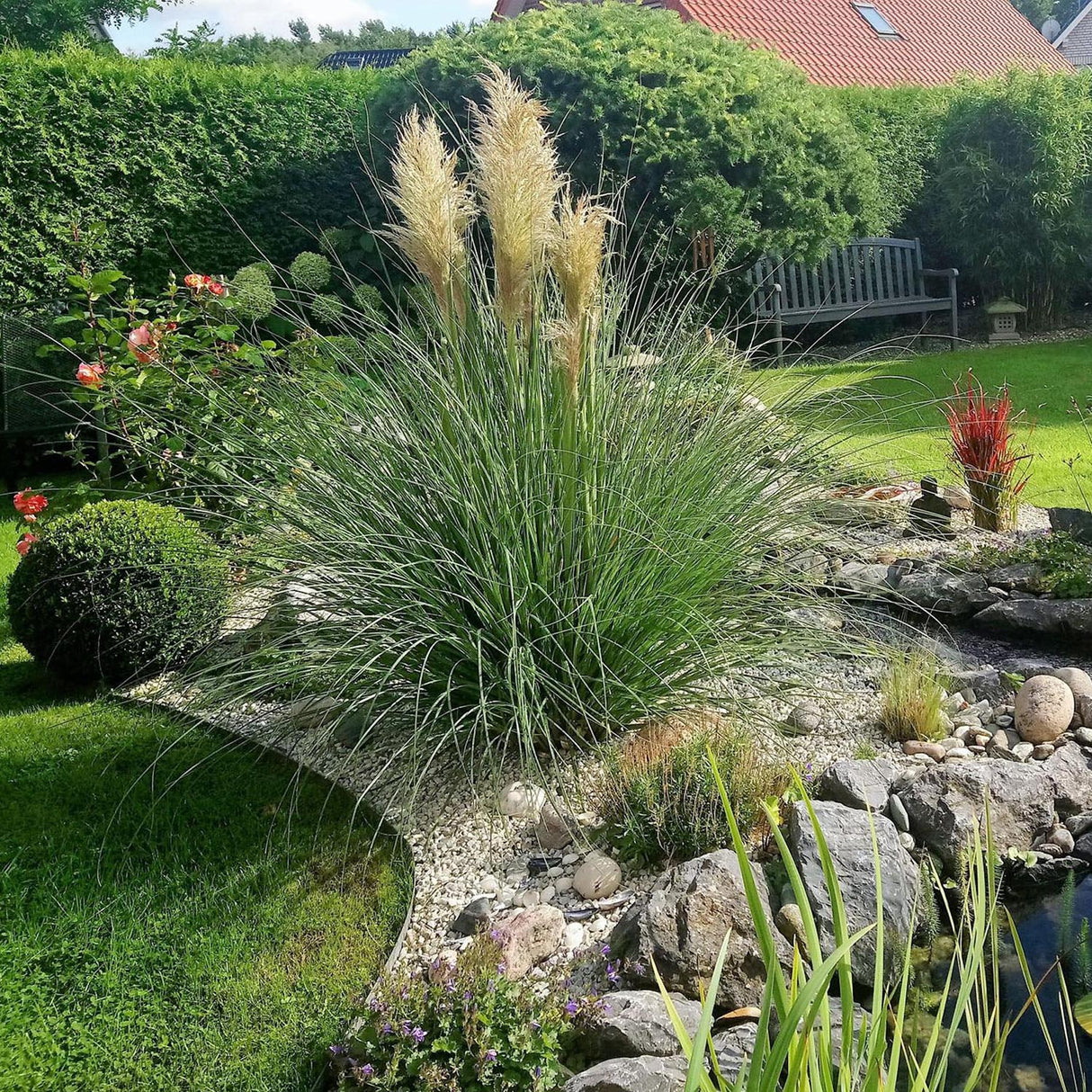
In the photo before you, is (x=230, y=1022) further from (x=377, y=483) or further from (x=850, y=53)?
(x=850, y=53)

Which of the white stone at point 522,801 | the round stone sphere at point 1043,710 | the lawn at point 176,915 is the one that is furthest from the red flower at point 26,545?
the round stone sphere at point 1043,710

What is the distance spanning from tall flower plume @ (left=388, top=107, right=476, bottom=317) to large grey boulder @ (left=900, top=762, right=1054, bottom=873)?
2.06 m

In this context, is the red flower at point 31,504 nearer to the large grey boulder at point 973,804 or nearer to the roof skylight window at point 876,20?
the large grey boulder at point 973,804

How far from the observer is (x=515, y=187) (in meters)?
2.91

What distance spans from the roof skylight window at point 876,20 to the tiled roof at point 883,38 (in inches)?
5.9

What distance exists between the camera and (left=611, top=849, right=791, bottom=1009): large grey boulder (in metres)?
2.40

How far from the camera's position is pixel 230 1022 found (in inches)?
97.8

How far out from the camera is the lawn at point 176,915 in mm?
2418

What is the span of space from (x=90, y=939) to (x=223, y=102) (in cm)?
942

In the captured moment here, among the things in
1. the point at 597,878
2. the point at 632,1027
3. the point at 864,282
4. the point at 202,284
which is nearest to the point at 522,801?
the point at 597,878

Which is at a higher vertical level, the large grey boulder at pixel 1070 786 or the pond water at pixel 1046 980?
the large grey boulder at pixel 1070 786

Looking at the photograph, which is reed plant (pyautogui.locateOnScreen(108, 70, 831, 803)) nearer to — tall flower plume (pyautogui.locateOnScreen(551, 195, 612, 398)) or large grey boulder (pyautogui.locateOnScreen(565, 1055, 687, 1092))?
tall flower plume (pyautogui.locateOnScreen(551, 195, 612, 398))

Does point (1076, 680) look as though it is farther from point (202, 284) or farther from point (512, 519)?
point (202, 284)

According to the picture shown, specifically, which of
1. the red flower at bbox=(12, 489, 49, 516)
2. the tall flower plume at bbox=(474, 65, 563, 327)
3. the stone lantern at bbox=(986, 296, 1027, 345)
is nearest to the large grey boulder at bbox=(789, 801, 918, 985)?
the tall flower plume at bbox=(474, 65, 563, 327)
